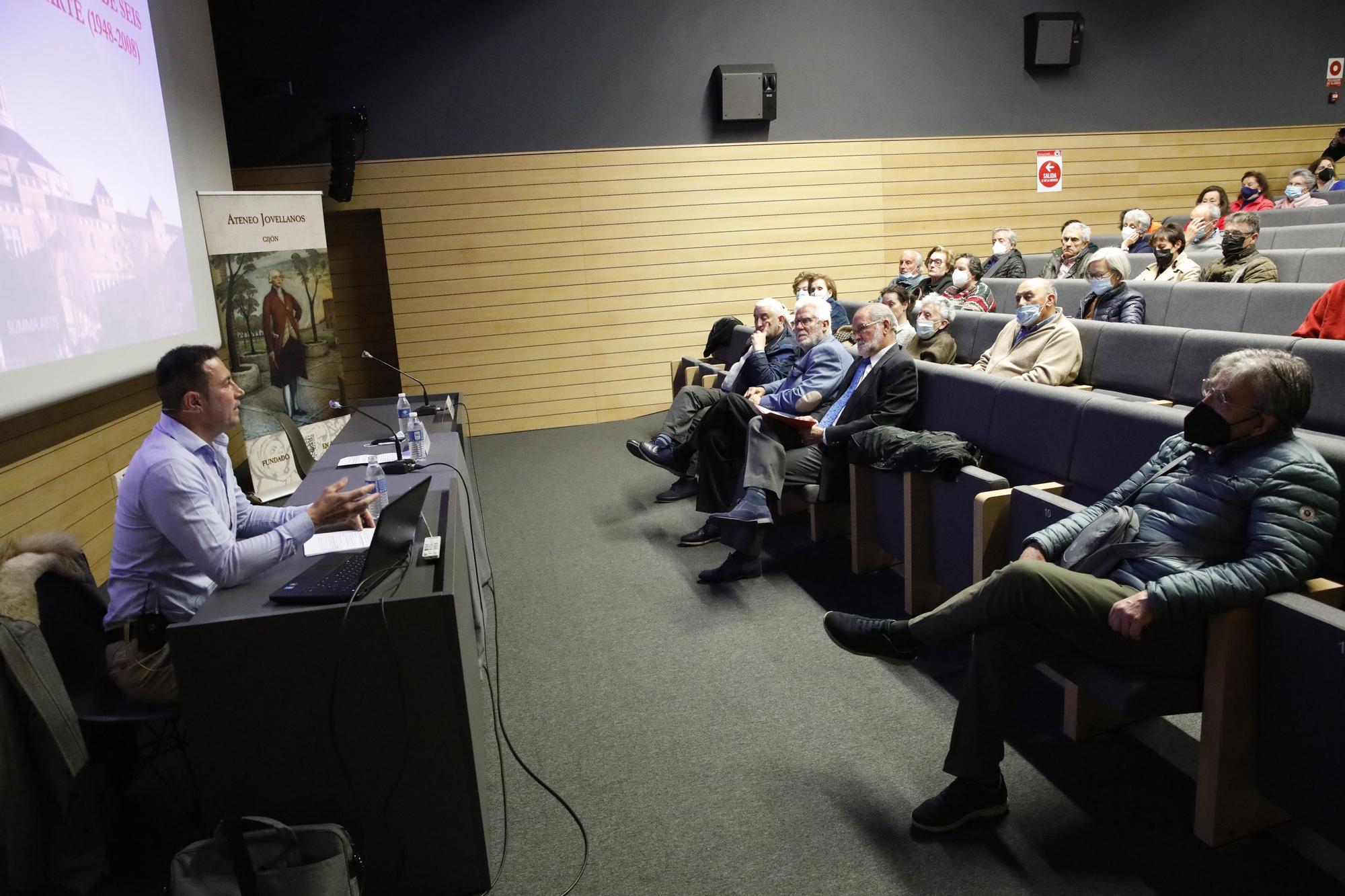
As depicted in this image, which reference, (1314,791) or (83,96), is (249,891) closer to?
(1314,791)

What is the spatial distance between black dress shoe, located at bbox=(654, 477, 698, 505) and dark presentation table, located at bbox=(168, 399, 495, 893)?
2.97 metres

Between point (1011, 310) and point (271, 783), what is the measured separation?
18.3 ft

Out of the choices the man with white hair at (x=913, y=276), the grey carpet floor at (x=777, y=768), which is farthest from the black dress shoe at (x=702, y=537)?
the man with white hair at (x=913, y=276)

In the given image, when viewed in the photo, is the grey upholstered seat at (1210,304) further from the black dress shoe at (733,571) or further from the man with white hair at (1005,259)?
the black dress shoe at (733,571)

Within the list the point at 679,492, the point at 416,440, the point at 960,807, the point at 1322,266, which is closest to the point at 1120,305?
the point at 1322,266

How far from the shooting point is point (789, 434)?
3.79 metres

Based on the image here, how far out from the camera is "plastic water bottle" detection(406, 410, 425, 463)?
311 centimetres

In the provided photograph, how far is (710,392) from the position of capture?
191 inches

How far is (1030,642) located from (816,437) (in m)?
1.75

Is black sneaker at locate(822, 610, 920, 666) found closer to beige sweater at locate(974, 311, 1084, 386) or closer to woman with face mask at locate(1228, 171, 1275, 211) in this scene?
beige sweater at locate(974, 311, 1084, 386)

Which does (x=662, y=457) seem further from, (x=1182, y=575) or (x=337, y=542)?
(x=1182, y=575)

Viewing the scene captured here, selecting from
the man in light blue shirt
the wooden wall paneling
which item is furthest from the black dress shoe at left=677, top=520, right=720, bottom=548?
the wooden wall paneling

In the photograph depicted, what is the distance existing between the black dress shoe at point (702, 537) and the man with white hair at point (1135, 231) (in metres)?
4.68

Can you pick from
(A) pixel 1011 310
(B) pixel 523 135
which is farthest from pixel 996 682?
(B) pixel 523 135
